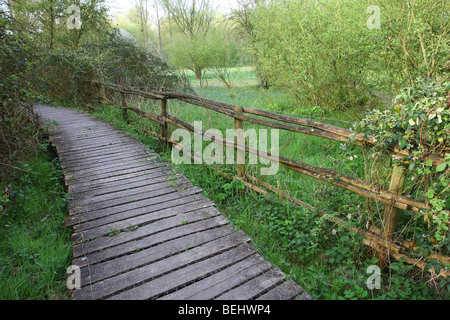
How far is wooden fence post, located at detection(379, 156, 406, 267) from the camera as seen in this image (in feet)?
7.22

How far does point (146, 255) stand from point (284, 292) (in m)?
1.19

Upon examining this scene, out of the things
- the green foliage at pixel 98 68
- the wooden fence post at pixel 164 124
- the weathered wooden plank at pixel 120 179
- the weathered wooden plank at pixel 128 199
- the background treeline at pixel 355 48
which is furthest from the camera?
the green foliage at pixel 98 68

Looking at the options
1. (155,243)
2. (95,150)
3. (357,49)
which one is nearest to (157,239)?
(155,243)

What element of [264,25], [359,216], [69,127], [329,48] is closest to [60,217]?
[359,216]

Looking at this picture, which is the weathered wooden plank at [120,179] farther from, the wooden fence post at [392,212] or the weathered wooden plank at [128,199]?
the wooden fence post at [392,212]

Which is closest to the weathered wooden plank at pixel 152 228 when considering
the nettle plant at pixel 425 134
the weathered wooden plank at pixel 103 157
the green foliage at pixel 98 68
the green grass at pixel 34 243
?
the green grass at pixel 34 243

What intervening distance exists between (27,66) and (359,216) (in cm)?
472

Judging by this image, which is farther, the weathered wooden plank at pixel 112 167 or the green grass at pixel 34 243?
the weathered wooden plank at pixel 112 167

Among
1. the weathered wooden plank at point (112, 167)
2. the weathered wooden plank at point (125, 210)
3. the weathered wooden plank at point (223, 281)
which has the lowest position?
the weathered wooden plank at point (223, 281)

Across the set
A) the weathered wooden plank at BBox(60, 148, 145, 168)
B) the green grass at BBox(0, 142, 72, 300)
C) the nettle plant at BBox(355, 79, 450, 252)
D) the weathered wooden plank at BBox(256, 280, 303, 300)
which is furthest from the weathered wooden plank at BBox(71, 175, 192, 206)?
the nettle plant at BBox(355, 79, 450, 252)

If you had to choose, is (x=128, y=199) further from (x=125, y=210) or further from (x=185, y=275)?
(x=185, y=275)

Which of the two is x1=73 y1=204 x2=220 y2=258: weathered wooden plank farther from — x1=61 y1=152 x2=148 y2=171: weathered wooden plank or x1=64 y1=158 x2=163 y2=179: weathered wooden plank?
x1=61 y1=152 x2=148 y2=171: weathered wooden plank

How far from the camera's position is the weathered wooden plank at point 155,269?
2.05 m

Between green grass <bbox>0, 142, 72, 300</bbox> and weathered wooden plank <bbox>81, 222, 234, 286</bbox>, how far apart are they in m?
0.25
